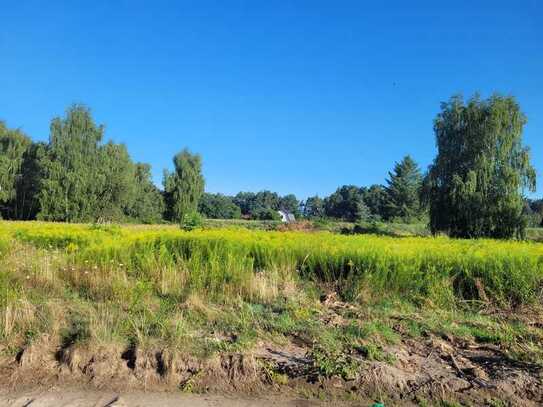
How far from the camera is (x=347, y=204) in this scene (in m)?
100

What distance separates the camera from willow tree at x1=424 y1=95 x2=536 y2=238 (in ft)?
85.9

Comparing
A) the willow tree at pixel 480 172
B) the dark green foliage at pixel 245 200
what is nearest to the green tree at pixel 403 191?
the willow tree at pixel 480 172

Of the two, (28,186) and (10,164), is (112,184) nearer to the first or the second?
(28,186)

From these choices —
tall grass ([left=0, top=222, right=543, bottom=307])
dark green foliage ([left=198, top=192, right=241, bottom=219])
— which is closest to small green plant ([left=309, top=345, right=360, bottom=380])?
tall grass ([left=0, top=222, right=543, bottom=307])

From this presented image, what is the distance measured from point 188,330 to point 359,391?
1793mm

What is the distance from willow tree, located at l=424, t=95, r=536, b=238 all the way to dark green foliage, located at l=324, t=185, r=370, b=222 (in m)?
58.3

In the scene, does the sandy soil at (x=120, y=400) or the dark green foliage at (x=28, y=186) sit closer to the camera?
the sandy soil at (x=120, y=400)

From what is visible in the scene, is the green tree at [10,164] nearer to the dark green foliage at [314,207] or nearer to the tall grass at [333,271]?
the tall grass at [333,271]

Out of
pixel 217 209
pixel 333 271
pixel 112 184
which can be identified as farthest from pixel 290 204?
pixel 333 271

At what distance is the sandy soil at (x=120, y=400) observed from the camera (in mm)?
3080

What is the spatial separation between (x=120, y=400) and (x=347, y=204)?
9902 centimetres

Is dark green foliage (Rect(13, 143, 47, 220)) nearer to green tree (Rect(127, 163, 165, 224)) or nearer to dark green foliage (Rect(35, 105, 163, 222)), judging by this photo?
dark green foliage (Rect(35, 105, 163, 222))

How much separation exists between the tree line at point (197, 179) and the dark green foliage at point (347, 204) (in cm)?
1701

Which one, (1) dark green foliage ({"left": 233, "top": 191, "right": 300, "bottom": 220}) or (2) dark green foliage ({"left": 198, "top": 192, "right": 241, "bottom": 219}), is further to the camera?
(1) dark green foliage ({"left": 233, "top": 191, "right": 300, "bottom": 220})
